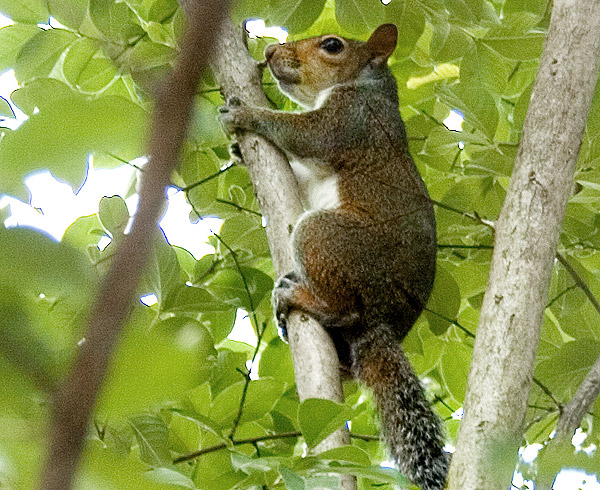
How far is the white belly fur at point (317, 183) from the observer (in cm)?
253

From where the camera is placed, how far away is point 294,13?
79.2 inches

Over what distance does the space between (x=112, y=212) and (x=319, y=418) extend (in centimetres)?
104

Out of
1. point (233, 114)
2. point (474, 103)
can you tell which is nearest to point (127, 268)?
point (474, 103)

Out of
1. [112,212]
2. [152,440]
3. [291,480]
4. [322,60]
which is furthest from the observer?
[322,60]

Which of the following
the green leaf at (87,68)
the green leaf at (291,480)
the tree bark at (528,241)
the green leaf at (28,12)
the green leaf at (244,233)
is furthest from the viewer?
the green leaf at (244,233)

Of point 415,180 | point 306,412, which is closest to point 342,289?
point 415,180

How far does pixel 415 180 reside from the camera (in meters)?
2.45

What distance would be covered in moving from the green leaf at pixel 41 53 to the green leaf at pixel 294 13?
47 centimetres

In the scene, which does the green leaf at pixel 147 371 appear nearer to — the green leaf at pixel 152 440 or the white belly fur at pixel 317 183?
the green leaf at pixel 152 440

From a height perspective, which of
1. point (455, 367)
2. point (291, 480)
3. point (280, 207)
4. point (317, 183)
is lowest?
point (455, 367)

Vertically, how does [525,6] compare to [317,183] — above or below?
above

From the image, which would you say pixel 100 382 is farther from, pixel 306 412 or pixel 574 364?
pixel 574 364

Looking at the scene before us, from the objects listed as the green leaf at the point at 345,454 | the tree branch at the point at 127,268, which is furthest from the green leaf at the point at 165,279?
the tree branch at the point at 127,268

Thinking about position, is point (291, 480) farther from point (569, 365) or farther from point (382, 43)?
point (382, 43)
